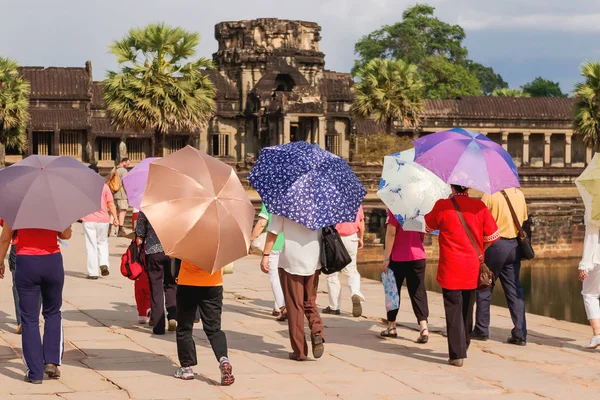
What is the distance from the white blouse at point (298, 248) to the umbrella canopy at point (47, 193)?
175 cm

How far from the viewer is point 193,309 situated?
29.5ft

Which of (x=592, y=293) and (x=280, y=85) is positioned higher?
(x=280, y=85)

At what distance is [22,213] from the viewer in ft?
28.4

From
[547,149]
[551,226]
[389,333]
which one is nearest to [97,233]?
Result: [389,333]

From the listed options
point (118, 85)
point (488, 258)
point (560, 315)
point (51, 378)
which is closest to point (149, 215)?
point (51, 378)

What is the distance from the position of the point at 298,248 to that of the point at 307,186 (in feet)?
1.85

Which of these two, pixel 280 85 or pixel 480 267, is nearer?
pixel 480 267

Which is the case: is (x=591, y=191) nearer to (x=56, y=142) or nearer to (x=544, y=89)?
(x=56, y=142)

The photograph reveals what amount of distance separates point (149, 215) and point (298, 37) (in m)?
45.1

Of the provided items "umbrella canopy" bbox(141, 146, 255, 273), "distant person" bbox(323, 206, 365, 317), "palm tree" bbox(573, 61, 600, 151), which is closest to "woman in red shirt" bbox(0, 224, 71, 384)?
"umbrella canopy" bbox(141, 146, 255, 273)

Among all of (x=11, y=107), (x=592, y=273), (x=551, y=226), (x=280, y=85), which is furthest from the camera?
(x=280, y=85)

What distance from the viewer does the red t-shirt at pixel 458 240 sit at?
979 centimetres

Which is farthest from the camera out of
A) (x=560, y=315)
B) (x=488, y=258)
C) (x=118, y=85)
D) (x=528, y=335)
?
(x=118, y=85)

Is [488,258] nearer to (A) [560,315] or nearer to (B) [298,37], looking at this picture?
(A) [560,315]
